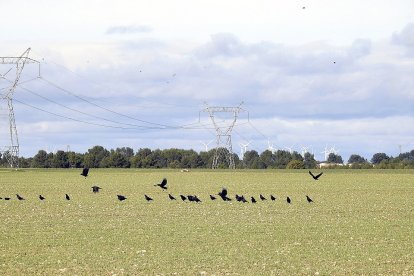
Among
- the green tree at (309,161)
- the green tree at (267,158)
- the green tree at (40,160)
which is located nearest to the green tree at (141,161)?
the green tree at (40,160)

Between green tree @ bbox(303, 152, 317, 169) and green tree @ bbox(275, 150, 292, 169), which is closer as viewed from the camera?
green tree @ bbox(303, 152, 317, 169)

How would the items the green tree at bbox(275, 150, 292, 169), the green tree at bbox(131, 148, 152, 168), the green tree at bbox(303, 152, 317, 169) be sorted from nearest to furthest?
the green tree at bbox(303, 152, 317, 169), the green tree at bbox(131, 148, 152, 168), the green tree at bbox(275, 150, 292, 169)

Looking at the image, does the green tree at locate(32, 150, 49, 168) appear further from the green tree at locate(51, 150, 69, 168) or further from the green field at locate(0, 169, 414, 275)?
the green field at locate(0, 169, 414, 275)

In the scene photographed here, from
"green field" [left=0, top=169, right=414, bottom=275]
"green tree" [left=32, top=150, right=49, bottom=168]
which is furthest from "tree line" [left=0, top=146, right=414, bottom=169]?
"green field" [left=0, top=169, right=414, bottom=275]

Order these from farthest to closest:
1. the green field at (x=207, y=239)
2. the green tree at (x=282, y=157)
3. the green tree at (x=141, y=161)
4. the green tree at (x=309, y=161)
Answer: the green tree at (x=282, y=157) → the green tree at (x=141, y=161) → the green tree at (x=309, y=161) → the green field at (x=207, y=239)

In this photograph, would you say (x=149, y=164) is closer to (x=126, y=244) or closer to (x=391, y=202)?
(x=391, y=202)

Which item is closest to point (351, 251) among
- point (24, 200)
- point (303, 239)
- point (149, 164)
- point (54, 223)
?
point (303, 239)

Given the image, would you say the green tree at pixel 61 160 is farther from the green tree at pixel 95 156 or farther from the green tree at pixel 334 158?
the green tree at pixel 334 158

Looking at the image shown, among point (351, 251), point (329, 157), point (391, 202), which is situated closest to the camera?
point (351, 251)

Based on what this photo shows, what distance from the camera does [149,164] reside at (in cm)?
16012

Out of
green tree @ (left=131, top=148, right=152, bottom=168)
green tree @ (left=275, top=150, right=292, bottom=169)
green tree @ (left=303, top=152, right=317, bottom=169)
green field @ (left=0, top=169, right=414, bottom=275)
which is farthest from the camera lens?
green tree @ (left=275, top=150, right=292, bottom=169)

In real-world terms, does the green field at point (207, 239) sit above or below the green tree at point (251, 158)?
below

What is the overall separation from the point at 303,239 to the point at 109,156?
141080mm

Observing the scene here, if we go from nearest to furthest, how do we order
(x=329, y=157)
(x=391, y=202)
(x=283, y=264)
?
(x=283, y=264)
(x=391, y=202)
(x=329, y=157)
